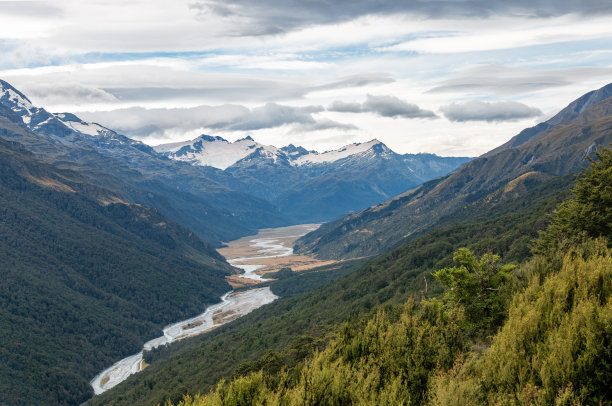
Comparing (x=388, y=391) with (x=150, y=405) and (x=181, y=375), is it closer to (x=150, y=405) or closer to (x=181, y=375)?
(x=150, y=405)

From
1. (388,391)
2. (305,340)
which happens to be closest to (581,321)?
(388,391)

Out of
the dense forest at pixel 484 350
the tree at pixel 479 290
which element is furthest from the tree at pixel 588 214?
the tree at pixel 479 290

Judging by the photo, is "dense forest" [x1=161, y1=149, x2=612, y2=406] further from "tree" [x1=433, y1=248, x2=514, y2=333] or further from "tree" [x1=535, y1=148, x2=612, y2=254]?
"tree" [x1=535, y1=148, x2=612, y2=254]

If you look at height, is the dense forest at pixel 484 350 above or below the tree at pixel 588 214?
below

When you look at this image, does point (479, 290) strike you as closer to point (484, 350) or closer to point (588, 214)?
point (484, 350)

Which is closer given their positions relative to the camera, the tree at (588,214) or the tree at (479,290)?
the tree at (479,290)

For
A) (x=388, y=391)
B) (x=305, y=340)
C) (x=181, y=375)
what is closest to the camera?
(x=388, y=391)

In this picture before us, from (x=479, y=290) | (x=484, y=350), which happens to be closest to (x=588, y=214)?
(x=479, y=290)

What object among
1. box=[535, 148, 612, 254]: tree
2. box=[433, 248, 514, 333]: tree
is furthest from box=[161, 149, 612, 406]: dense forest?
box=[535, 148, 612, 254]: tree

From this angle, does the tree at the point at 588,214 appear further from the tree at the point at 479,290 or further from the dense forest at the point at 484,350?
the tree at the point at 479,290
